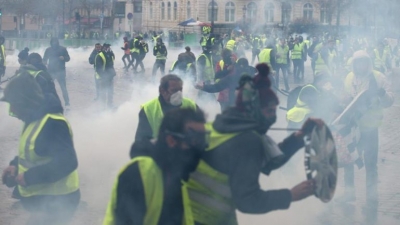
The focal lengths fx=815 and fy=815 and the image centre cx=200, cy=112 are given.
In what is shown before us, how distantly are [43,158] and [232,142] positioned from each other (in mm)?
1636

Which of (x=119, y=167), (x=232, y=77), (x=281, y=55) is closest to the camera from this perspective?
(x=119, y=167)

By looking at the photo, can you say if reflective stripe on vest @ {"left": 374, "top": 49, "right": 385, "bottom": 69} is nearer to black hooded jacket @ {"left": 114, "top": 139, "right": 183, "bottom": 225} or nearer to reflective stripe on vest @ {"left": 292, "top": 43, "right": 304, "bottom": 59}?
reflective stripe on vest @ {"left": 292, "top": 43, "right": 304, "bottom": 59}

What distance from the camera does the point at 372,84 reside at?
8.08 m

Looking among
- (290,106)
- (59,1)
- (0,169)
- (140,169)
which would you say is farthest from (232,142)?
(59,1)

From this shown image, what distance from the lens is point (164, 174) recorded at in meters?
3.53

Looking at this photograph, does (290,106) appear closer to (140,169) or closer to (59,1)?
(140,169)

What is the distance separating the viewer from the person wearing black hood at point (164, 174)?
3510mm

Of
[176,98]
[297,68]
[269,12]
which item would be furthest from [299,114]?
[269,12]

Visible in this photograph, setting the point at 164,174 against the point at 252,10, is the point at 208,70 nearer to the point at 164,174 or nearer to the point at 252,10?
the point at 164,174

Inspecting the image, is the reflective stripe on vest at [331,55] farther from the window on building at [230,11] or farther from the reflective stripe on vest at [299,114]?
the window on building at [230,11]

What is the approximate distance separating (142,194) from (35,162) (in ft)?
5.12

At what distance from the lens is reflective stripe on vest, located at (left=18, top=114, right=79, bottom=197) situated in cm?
487

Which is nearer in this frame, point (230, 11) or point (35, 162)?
point (35, 162)

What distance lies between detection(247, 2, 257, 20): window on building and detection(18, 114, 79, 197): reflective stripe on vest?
174ft
